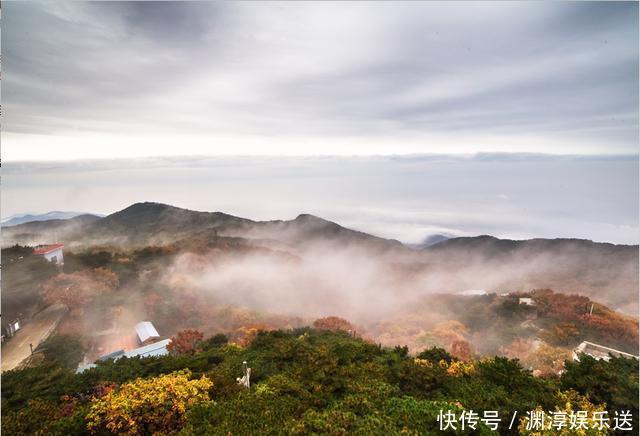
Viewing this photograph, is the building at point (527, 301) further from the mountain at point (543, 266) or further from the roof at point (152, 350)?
the roof at point (152, 350)

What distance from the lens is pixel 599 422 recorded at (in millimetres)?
9414

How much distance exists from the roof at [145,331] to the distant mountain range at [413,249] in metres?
32.3

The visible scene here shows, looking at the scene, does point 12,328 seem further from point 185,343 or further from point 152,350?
point 185,343

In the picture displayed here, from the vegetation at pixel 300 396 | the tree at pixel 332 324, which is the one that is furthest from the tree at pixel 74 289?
the tree at pixel 332 324

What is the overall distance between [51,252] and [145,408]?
1877 inches

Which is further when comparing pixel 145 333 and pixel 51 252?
pixel 51 252

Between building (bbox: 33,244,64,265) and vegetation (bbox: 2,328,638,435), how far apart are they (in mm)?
33897

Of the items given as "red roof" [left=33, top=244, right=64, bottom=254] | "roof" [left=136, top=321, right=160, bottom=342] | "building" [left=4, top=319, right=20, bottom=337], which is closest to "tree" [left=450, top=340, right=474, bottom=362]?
"roof" [left=136, top=321, right=160, bottom=342]

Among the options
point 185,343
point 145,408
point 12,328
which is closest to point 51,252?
point 12,328

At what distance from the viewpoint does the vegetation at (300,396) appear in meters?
8.54

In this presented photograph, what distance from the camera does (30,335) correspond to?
30.5 metres

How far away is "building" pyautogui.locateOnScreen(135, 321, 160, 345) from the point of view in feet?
111

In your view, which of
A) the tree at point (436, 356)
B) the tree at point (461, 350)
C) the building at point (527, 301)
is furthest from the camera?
the building at point (527, 301)

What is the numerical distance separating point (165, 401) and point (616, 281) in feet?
265
